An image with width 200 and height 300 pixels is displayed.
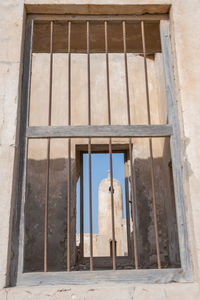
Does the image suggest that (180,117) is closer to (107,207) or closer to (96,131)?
(96,131)

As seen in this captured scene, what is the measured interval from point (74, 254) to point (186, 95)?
460 cm

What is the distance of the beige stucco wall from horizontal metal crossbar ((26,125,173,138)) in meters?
0.17

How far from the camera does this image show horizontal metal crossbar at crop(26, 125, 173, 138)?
3.13 meters

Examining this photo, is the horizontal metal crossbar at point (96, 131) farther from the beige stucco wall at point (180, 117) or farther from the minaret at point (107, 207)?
the minaret at point (107, 207)

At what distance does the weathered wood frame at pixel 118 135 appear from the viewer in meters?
2.69

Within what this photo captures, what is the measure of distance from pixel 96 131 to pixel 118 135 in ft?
0.60

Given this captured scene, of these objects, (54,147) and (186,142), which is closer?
(186,142)

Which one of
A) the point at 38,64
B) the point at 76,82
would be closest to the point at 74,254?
the point at 76,82

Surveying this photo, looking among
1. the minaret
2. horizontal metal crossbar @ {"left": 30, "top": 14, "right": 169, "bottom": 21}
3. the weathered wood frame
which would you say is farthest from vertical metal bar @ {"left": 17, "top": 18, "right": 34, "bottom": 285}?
the minaret

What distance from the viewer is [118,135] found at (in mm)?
3146

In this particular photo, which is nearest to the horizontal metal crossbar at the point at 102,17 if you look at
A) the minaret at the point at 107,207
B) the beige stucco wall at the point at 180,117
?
the beige stucco wall at the point at 180,117

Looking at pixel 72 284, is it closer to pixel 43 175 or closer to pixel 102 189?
pixel 43 175

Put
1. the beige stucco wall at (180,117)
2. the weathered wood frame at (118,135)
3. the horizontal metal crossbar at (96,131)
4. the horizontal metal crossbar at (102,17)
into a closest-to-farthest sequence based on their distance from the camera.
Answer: the beige stucco wall at (180,117) → the weathered wood frame at (118,135) → the horizontal metal crossbar at (96,131) → the horizontal metal crossbar at (102,17)

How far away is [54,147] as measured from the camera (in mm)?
7480
